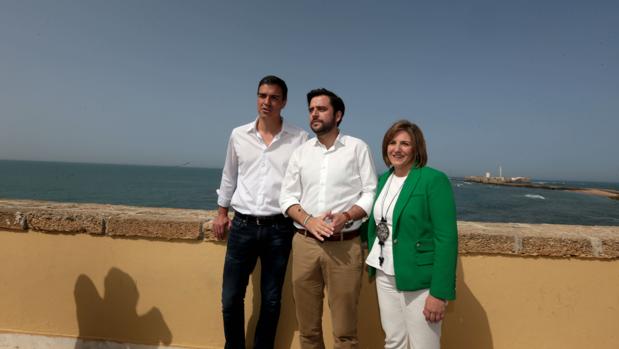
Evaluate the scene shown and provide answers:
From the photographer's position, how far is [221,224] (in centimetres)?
250

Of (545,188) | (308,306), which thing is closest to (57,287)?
(308,306)

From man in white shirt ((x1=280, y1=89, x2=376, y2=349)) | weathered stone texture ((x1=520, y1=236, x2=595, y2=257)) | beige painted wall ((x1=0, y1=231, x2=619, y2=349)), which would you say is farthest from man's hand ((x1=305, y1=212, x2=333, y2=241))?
weathered stone texture ((x1=520, y1=236, x2=595, y2=257))

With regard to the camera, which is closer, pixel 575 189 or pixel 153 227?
pixel 153 227

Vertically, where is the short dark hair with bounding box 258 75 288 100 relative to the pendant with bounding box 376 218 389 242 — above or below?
above

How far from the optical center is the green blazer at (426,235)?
1753mm

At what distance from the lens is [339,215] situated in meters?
2.01

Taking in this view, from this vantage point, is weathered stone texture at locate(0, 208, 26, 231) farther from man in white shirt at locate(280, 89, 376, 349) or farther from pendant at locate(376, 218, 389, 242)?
pendant at locate(376, 218, 389, 242)

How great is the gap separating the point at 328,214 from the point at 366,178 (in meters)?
0.40

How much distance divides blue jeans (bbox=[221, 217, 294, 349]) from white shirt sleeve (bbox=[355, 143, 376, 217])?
2.17 feet

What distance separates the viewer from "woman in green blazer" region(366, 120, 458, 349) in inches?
69.7

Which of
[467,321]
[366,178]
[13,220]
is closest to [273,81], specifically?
[366,178]

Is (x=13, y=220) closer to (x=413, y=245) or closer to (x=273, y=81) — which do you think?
(x=273, y=81)

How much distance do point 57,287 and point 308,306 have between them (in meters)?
2.39

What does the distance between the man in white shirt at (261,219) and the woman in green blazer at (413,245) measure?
2.55 feet
